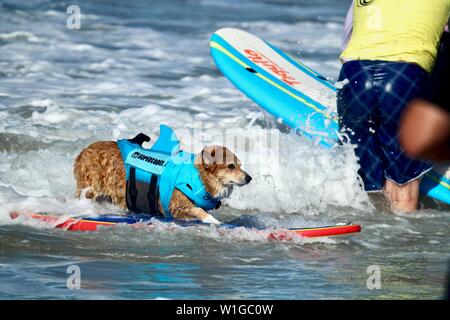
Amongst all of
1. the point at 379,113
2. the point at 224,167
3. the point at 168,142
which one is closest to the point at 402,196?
the point at 379,113

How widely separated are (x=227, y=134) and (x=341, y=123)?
7.94ft

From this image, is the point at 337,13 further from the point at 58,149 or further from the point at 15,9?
the point at 58,149

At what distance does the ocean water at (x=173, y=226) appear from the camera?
468 centimetres

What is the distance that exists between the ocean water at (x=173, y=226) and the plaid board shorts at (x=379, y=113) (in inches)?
6.2

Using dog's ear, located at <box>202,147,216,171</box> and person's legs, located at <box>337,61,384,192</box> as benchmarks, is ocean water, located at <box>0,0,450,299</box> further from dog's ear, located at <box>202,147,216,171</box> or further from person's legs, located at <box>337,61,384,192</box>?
dog's ear, located at <box>202,147,216,171</box>

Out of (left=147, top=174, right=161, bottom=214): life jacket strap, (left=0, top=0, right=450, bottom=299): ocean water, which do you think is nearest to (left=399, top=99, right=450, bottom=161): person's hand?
(left=0, top=0, right=450, bottom=299): ocean water

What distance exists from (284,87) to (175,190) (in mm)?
2514

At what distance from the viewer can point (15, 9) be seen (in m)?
16.4

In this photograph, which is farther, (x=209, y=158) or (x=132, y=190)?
(x=132, y=190)

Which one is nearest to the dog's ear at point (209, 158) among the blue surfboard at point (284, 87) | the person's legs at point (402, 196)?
the person's legs at point (402, 196)

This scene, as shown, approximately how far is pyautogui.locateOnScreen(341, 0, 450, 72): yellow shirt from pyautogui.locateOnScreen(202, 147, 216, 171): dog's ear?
1655 millimetres

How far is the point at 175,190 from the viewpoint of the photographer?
5863mm

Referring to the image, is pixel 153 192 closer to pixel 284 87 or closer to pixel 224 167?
pixel 224 167

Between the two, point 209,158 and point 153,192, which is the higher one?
point 209,158
